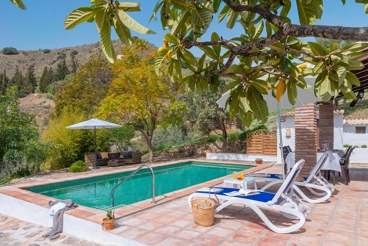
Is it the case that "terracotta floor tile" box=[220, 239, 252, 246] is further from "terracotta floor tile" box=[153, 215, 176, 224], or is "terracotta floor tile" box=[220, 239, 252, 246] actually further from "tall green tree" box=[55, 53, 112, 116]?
"tall green tree" box=[55, 53, 112, 116]

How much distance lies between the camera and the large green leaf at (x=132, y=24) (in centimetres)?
123

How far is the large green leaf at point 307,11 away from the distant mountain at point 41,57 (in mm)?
59768

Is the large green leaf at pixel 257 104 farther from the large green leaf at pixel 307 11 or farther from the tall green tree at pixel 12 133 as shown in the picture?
the tall green tree at pixel 12 133

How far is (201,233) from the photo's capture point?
4488 millimetres

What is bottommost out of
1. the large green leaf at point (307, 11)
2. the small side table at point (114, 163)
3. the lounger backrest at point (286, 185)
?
the small side table at point (114, 163)

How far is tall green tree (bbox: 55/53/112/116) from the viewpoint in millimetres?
28141

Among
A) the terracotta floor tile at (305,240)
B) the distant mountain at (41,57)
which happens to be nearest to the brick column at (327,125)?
the terracotta floor tile at (305,240)

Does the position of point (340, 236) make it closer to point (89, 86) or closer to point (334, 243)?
point (334, 243)

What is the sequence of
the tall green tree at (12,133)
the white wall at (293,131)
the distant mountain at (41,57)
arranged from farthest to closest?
the distant mountain at (41,57), the white wall at (293,131), the tall green tree at (12,133)

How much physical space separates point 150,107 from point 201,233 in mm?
11484

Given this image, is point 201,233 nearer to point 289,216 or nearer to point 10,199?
point 289,216

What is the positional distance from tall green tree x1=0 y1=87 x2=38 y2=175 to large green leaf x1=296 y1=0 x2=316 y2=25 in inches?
449

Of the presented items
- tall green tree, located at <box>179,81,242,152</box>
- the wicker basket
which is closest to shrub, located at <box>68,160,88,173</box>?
tall green tree, located at <box>179,81,242,152</box>

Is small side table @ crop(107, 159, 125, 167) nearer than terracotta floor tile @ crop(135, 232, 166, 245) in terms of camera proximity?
No
